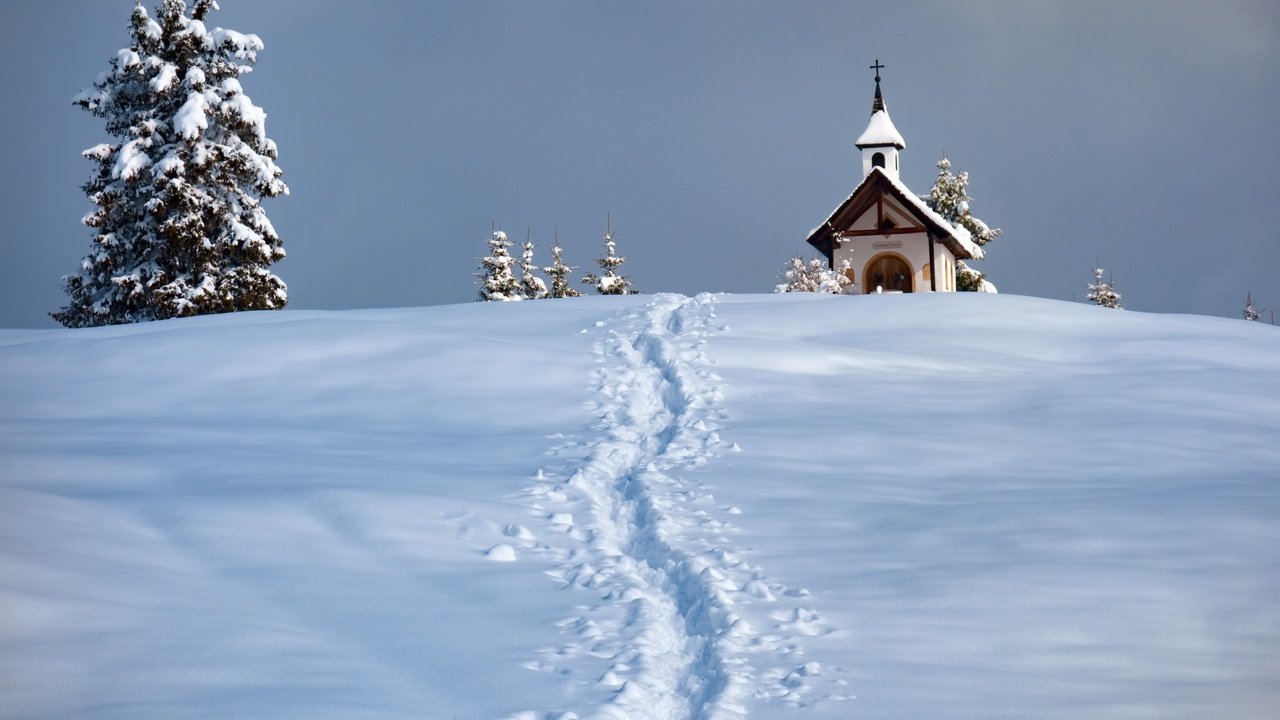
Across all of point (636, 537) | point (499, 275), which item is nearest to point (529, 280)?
point (499, 275)

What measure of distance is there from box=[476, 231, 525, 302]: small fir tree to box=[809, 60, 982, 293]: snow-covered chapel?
12766 millimetres

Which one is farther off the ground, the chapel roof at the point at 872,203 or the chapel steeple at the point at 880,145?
the chapel steeple at the point at 880,145

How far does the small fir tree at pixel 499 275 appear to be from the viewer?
144 feet

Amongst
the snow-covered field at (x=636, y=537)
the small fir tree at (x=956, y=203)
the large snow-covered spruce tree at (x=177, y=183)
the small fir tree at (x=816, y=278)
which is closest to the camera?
the snow-covered field at (x=636, y=537)

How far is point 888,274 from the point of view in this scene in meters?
39.0

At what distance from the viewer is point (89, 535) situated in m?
6.99

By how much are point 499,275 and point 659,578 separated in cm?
3796

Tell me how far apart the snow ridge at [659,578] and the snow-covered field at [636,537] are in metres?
0.03

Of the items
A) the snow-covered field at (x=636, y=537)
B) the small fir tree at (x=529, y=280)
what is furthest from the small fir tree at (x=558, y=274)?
the snow-covered field at (x=636, y=537)

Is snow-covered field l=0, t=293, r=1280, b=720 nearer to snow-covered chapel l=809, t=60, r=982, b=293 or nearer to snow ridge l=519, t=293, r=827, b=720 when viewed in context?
snow ridge l=519, t=293, r=827, b=720

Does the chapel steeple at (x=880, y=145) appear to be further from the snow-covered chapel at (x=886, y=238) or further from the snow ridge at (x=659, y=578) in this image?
the snow ridge at (x=659, y=578)

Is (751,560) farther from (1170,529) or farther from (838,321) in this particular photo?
(838,321)

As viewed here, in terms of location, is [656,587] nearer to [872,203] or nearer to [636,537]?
[636,537]

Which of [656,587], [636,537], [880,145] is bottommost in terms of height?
[656,587]
